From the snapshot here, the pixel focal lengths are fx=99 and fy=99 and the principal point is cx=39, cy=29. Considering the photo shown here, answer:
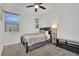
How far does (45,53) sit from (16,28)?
58 centimetres

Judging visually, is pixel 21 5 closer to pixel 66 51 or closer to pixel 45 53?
pixel 45 53

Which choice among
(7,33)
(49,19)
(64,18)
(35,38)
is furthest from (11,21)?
(64,18)

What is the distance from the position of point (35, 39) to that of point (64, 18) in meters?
0.54

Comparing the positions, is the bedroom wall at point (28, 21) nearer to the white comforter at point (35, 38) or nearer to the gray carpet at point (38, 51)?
the white comforter at point (35, 38)

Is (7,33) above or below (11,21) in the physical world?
Result: below

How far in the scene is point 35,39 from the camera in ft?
4.90

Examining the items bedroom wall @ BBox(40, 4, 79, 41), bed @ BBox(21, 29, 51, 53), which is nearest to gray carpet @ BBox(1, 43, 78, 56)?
bed @ BBox(21, 29, 51, 53)

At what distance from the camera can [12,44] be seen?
1.46 metres

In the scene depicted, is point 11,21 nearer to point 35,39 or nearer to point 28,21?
point 28,21

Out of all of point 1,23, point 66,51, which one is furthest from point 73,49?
point 1,23

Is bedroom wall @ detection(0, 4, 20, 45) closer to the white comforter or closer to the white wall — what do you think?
the white wall

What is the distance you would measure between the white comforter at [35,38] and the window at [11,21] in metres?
0.22

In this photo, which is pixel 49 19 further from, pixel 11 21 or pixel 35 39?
pixel 11 21

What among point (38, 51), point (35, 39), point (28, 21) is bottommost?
point (38, 51)
